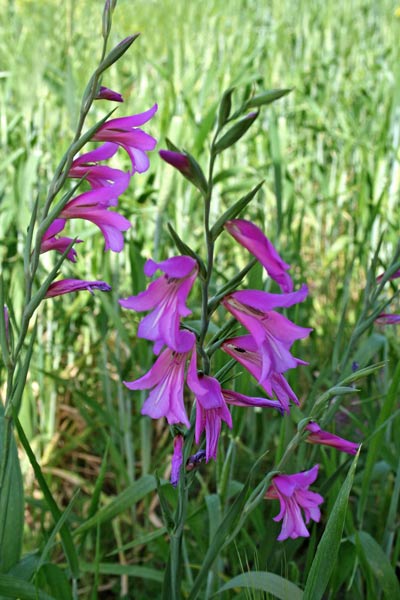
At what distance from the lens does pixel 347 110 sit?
9.72 ft

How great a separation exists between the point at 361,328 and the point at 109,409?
34.6 inches

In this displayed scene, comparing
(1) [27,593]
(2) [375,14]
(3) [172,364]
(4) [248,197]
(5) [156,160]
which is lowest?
(1) [27,593]

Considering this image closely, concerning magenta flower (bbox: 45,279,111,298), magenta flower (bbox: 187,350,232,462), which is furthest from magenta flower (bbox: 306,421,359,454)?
magenta flower (bbox: 45,279,111,298)

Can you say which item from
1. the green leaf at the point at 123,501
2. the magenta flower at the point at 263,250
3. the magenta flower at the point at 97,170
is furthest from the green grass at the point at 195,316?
the magenta flower at the point at 97,170

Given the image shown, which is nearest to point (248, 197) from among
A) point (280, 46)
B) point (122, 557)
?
point (122, 557)

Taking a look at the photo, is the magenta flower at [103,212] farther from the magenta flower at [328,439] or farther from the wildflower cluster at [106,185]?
the magenta flower at [328,439]

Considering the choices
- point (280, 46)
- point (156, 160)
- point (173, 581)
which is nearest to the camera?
point (173, 581)

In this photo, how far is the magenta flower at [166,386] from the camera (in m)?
0.64

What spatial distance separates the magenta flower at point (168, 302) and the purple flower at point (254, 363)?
2.8 inches

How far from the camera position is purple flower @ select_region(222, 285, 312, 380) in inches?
23.6

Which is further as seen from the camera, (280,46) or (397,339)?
(280,46)

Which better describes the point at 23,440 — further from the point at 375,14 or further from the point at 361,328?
the point at 375,14

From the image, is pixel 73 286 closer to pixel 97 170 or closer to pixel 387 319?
pixel 97 170

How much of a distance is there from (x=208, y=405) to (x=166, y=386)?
0.04 metres
